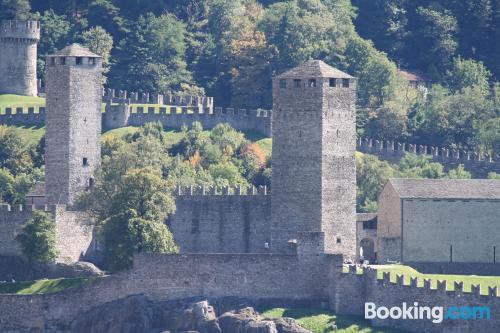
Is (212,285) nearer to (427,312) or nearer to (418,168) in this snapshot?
(427,312)

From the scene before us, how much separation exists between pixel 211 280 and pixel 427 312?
9.53 meters

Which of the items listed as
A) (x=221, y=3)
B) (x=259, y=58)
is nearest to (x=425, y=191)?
(x=259, y=58)

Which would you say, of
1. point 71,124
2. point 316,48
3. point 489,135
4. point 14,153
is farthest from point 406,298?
point 316,48

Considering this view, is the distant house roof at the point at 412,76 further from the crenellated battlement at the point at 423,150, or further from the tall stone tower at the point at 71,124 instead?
the tall stone tower at the point at 71,124

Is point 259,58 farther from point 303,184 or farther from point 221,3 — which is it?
point 303,184

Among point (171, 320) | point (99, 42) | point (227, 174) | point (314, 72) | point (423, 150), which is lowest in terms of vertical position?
point (171, 320)

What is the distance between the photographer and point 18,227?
120 meters

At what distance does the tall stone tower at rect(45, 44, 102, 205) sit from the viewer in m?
124

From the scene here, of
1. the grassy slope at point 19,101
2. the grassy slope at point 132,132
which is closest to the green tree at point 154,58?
the grassy slope at point 19,101

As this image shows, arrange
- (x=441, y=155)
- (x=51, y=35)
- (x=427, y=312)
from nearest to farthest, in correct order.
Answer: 1. (x=427, y=312)
2. (x=441, y=155)
3. (x=51, y=35)

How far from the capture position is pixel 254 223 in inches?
4788

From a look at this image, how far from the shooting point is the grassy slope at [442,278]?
111875mm

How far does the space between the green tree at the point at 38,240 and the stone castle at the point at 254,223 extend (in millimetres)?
890

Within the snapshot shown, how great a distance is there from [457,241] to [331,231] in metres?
6.03
